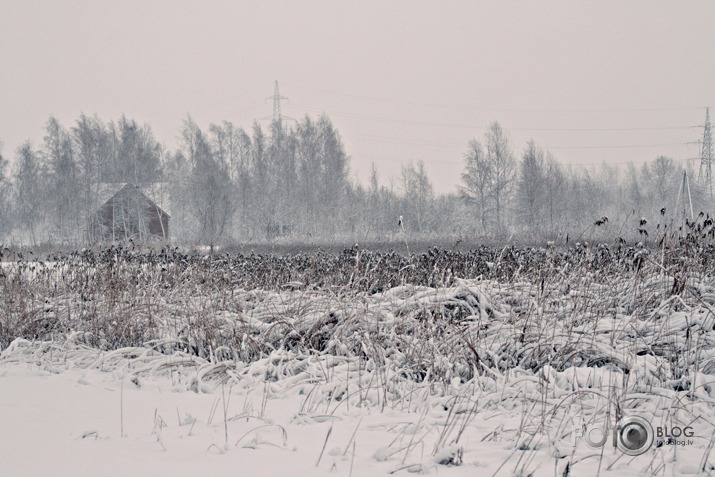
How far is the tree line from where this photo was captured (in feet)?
121

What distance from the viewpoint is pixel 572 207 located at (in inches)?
1703

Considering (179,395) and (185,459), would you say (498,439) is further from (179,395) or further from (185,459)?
(179,395)

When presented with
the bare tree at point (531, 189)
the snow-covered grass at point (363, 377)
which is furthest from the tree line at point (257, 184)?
the snow-covered grass at point (363, 377)

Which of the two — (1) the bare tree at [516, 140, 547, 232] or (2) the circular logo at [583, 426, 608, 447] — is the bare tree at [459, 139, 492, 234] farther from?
(2) the circular logo at [583, 426, 608, 447]

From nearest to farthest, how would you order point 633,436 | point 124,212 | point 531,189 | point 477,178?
point 633,436
point 124,212
point 531,189
point 477,178

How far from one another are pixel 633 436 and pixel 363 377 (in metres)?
1.79

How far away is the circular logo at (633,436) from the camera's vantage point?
8.46 ft

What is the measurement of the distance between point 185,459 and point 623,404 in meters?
2.15

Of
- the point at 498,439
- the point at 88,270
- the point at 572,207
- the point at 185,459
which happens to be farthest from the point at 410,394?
the point at 572,207

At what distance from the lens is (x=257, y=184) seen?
42188 millimetres

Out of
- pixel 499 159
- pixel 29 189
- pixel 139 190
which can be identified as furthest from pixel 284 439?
pixel 29 189

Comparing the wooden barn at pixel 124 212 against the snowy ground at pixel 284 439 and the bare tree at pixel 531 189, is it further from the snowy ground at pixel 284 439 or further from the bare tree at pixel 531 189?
the snowy ground at pixel 284 439

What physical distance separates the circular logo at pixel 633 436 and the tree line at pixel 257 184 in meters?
31.4

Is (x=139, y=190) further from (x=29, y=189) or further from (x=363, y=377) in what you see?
(x=363, y=377)
